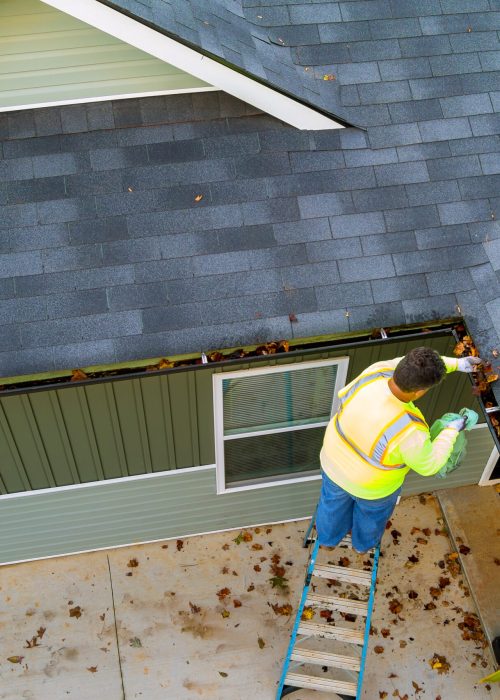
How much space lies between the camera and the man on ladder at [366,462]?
17.6ft

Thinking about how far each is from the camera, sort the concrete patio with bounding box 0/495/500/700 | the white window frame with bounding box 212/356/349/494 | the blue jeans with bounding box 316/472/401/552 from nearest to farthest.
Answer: the blue jeans with bounding box 316/472/401/552
the white window frame with bounding box 212/356/349/494
the concrete patio with bounding box 0/495/500/700

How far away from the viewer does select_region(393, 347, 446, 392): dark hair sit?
5117 millimetres

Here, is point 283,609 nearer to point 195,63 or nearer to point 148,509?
point 148,509

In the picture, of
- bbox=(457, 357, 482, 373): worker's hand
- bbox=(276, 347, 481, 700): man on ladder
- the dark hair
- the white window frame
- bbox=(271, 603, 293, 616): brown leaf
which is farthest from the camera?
bbox=(271, 603, 293, 616): brown leaf

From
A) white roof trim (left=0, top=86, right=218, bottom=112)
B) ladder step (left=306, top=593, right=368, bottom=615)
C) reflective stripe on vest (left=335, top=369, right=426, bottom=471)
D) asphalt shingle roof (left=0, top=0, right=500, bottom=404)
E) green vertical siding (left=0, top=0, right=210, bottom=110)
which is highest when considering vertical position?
green vertical siding (left=0, top=0, right=210, bottom=110)

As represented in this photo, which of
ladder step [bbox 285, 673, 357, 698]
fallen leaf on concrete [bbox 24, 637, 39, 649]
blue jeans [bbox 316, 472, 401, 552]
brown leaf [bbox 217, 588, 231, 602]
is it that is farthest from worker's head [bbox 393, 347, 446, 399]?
fallen leaf on concrete [bbox 24, 637, 39, 649]

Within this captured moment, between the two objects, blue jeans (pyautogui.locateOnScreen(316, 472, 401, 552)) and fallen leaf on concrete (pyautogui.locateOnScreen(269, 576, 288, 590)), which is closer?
blue jeans (pyautogui.locateOnScreen(316, 472, 401, 552))

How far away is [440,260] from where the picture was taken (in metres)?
6.49

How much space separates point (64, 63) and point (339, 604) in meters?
4.89

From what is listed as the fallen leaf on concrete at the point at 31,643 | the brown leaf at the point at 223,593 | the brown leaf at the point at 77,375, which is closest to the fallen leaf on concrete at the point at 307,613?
the brown leaf at the point at 223,593

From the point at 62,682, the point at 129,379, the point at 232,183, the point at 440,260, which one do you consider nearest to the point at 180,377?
the point at 129,379

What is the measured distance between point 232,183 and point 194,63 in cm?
92

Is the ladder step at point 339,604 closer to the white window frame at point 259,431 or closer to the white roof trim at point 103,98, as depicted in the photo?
the white window frame at point 259,431

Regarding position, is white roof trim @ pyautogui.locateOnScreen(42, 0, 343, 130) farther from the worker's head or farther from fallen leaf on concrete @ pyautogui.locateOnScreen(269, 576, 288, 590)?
fallen leaf on concrete @ pyautogui.locateOnScreen(269, 576, 288, 590)
